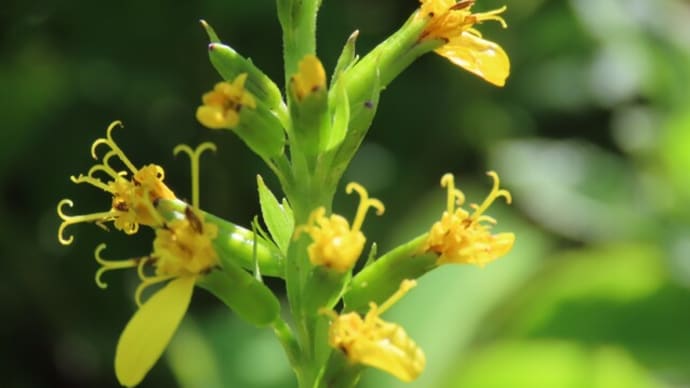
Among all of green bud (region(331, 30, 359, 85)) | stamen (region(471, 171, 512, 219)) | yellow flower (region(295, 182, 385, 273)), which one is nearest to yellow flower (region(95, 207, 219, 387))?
yellow flower (region(295, 182, 385, 273))

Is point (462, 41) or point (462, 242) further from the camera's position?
point (462, 41)

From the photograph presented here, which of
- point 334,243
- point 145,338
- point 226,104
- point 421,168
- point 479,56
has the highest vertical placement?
point 421,168

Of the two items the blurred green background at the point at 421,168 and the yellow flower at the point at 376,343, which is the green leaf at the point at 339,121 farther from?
the blurred green background at the point at 421,168

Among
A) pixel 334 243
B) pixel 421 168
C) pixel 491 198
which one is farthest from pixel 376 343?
pixel 421 168

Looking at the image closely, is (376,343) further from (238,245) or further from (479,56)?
(479,56)

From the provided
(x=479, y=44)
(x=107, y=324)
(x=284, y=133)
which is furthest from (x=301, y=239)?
(x=107, y=324)
